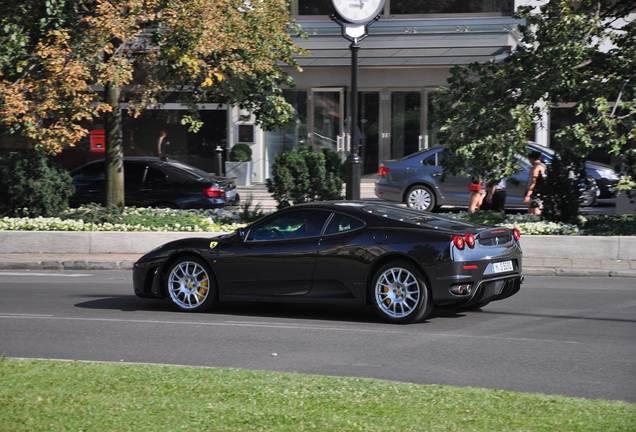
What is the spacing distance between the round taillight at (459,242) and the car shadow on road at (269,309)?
46.8 inches

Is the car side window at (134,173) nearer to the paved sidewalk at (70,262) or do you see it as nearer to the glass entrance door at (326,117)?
the paved sidewalk at (70,262)

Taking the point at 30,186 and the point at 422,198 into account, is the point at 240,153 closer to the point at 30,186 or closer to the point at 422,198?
the point at 422,198

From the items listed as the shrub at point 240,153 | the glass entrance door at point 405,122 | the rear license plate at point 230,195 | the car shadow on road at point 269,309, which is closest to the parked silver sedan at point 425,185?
the rear license plate at point 230,195

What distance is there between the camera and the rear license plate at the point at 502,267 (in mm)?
11086

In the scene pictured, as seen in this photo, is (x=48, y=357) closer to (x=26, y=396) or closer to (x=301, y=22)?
(x=26, y=396)

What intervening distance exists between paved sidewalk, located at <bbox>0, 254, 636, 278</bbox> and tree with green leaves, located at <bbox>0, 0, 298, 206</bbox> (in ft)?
6.40

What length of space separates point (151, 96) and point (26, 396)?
12.3 m

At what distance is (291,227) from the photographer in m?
11.8

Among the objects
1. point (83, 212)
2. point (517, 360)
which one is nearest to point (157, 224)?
point (83, 212)

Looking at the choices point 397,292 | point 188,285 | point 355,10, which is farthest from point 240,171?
point 397,292

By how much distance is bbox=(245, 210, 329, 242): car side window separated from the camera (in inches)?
460

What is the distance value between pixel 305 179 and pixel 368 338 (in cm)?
1037

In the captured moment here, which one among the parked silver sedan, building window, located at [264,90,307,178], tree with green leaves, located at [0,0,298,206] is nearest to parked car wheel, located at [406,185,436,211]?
the parked silver sedan

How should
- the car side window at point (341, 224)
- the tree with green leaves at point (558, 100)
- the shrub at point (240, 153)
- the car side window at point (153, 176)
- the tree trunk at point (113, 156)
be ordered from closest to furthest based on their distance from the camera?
1. the car side window at point (341, 224)
2. the tree with green leaves at point (558, 100)
3. the tree trunk at point (113, 156)
4. the car side window at point (153, 176)
5. the shrub at point (240, 153)
